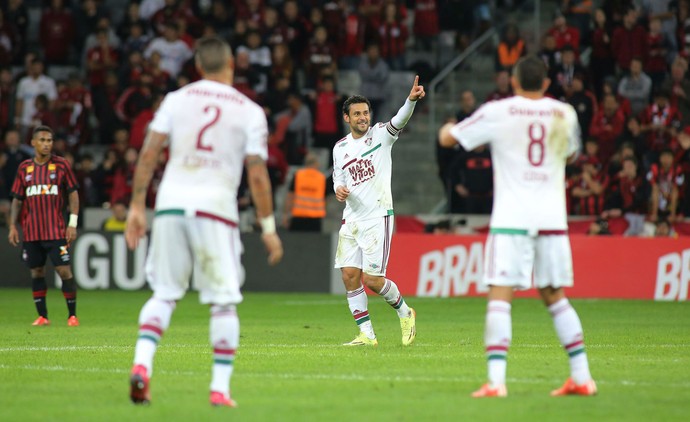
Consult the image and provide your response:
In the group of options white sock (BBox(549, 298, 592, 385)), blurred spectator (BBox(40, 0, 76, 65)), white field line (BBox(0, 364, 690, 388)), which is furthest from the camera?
blurred spectator (BBox(40, 0, 76, 65))

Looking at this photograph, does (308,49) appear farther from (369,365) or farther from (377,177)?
(369,365)

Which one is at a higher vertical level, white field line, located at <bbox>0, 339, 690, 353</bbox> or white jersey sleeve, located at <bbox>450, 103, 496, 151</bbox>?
white jersey sleeve, located at <bbox>450, 103, 496, 151</bbox>

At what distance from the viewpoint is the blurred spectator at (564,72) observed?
2533 cm

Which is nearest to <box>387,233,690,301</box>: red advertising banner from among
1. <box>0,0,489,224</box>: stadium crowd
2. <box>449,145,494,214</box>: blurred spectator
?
<box>449,145,494,214</box>: blurred spectator

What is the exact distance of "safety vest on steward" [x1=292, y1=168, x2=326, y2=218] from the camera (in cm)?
2395

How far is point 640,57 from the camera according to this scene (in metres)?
26.0

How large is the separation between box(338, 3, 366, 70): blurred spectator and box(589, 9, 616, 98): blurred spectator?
5142 mm

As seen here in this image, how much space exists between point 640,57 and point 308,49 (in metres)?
7.30

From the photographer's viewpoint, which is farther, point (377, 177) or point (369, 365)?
point (377, 177)

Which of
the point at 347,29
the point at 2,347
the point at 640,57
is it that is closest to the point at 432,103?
the point at 347,29

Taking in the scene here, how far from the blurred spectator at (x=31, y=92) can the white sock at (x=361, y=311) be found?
15.3m

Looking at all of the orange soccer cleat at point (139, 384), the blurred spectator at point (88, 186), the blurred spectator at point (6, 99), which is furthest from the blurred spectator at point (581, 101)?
the orange soccer cleat at point (139, 384)

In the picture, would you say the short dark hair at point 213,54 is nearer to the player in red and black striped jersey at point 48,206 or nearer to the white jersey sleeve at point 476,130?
the white jersey sleeve at point 476,130

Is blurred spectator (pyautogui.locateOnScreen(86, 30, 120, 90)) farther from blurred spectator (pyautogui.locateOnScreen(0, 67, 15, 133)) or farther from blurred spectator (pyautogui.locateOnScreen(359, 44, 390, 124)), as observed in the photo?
blurred spectator (pyautogui.locateOnScreen(359, 44, 390, 124))
